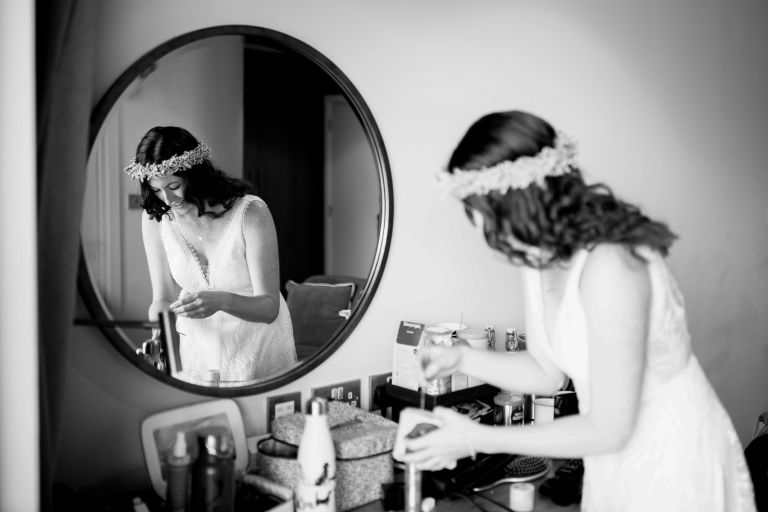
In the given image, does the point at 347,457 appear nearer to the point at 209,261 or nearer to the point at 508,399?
the point at 209,261

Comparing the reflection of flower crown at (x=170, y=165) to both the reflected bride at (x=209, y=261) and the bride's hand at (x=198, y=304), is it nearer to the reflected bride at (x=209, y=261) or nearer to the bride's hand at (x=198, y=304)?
the reflected bride at (x=209, y=261)

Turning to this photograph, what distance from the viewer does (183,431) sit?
1535mm

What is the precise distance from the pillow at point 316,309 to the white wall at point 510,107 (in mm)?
91

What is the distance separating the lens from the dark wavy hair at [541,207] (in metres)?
1.33

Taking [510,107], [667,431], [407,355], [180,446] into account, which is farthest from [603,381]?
[510,107]

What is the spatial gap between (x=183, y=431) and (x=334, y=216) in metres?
0.70

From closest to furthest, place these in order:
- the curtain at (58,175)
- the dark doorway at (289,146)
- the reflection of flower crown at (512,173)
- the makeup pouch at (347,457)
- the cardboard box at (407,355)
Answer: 1. the curtain at (58,175)
2. the reflection of flower crown at (512,173)
3. the makeup pouch at (347,457)
4. the dark doorway at (289,146)
5. the cardboard box at (407,355)

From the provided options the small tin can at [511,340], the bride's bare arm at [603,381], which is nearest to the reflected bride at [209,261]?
the bride's bare arm at [603,381]

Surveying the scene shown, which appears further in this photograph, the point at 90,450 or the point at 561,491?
the point at 561,491

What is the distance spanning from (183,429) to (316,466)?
34cm

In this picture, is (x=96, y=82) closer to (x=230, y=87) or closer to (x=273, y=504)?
(x=230, y=87)

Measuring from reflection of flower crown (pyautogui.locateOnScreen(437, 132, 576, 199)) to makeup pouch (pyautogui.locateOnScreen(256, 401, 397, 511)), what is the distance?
610 millimetres

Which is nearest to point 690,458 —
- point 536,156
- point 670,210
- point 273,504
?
point 536,156

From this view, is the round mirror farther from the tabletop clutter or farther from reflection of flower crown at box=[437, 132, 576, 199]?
reflection of flower crown at box=[437, 132, 576, 199]
